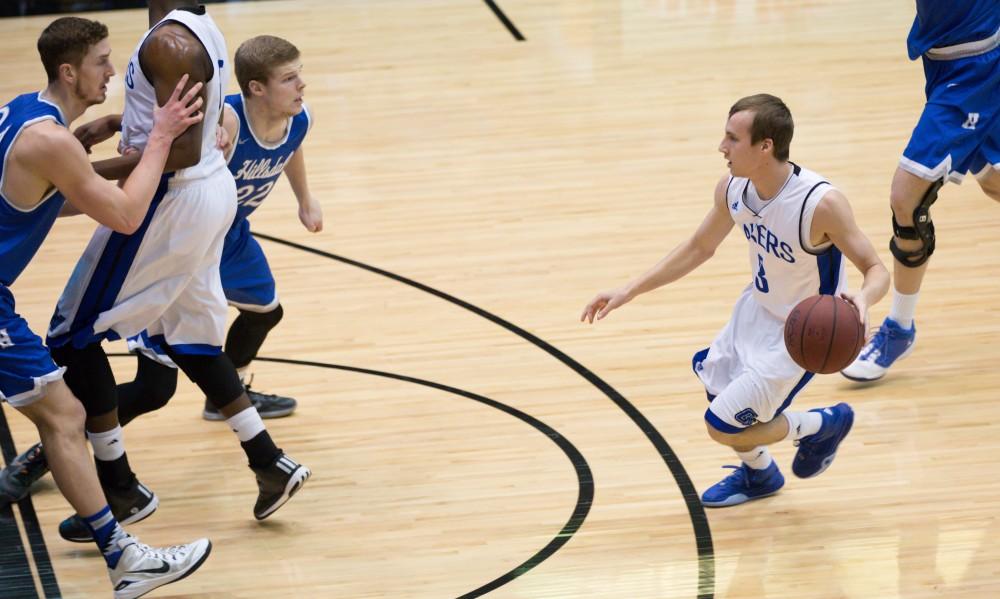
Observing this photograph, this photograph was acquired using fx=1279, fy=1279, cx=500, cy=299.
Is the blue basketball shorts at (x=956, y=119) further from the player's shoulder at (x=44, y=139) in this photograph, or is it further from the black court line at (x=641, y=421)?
the player's shoulder at (x=44, y=139)

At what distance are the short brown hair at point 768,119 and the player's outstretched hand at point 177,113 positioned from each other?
157 cm

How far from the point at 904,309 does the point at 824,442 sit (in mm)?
1252

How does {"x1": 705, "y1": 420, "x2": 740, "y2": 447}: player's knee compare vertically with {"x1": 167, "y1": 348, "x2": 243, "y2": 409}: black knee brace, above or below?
below

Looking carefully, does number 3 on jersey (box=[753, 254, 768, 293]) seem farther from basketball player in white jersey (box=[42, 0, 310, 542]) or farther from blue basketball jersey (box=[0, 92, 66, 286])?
blue basketball jersey (box=[0, 92, 66, 286])

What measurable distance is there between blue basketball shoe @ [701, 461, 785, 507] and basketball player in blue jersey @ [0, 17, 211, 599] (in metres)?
1.66

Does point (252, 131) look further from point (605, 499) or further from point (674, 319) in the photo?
point (674, 319)

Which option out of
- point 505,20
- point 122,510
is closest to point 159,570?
point 122,510

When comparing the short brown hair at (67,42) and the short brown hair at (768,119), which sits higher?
the short brown hair at (67,42)

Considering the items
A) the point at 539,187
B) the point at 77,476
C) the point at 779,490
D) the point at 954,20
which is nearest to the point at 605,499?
the point at 779,490

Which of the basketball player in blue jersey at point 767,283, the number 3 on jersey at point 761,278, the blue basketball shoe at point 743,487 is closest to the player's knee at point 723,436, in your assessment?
the basketball player in blue jersey at point 767,283

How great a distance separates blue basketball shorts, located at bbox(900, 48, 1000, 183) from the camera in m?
4.87

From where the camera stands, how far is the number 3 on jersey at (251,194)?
4619 mm

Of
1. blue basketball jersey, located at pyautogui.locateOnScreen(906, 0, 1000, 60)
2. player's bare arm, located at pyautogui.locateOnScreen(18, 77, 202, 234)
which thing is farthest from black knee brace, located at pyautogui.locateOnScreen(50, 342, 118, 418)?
blue basketball jersey, located at pyautogui.locateOnScreen(906, 0, 1000, 60)

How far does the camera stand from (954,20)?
4.91 metres
